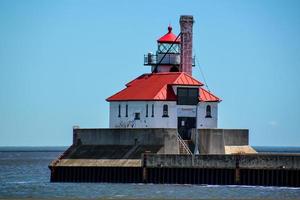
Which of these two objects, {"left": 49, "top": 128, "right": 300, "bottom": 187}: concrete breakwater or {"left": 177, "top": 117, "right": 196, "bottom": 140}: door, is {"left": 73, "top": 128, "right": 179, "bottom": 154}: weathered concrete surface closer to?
{"left": 49, "top": 128, "right": 300, "bottom": 187}: concrete breakwater

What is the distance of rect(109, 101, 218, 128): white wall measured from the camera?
2761 inches

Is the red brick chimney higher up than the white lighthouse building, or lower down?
higher up

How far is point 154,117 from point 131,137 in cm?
281

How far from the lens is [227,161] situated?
62.6 m

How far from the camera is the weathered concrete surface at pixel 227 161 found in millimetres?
61062

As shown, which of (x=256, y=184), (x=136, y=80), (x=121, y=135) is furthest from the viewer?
(x=136, y=80)

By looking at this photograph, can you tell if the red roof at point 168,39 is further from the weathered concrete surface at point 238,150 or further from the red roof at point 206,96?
the weathered concrete surface at point 238,150

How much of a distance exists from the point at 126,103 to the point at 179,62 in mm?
5820

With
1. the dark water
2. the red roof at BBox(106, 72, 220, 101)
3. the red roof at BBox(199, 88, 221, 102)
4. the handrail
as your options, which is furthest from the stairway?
the red roof at BBox(199, 88, 221, 102)

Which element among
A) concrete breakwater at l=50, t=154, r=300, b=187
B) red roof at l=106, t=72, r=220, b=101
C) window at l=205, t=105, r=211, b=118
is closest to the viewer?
concrete breakwater at l=50, t=154, r=300, b=187

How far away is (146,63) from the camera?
75.6 metres

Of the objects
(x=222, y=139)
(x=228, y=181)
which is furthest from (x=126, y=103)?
(x=228, y=181)

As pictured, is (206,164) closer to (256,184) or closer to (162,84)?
(256,184)

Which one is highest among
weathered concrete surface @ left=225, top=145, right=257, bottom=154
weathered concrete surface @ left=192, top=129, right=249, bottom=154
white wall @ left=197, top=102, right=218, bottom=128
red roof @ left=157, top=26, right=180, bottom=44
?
red roof @ left=157, top=26, right=180, bottom=44
